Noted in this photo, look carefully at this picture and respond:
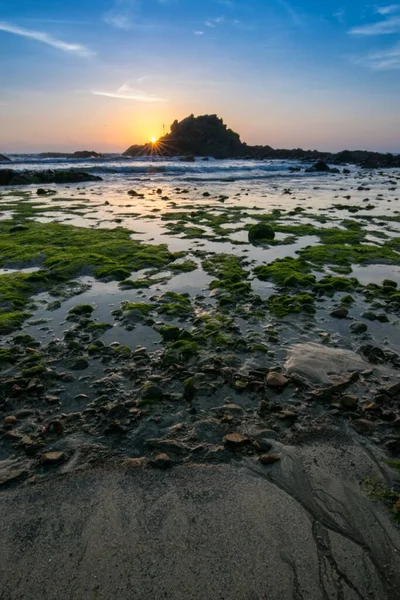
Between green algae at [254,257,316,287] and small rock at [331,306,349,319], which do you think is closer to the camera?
small rock at [331,306,349,319]

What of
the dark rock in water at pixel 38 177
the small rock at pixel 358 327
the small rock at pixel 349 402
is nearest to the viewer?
the small rock at pixel 349 402

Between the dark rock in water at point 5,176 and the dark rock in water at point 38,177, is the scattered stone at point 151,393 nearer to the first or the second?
the dark rock in water at point 38,177

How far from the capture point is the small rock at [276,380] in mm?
5746

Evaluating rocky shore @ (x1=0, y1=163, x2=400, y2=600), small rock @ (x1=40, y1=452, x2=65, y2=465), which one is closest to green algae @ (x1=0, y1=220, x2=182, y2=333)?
rocky shore @ (x1=0, y1=163, x2=400, y2=600)

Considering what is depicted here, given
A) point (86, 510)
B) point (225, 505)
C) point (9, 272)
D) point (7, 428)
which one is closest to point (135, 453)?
point (86, 510)

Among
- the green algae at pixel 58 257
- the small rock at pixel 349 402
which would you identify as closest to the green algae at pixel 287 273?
the green algae at pixel 58 257

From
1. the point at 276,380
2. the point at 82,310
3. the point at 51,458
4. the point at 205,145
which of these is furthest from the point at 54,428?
the point at 205,145

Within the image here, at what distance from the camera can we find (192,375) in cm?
605

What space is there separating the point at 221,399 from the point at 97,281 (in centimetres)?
641

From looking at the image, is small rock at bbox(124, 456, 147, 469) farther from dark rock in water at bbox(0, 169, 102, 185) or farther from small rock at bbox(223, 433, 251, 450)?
dark rock in water at bbox(0, 169, 102, 185)

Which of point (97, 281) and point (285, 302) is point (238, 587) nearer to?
point (285, 302)

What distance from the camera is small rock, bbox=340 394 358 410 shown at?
5289 millimetres

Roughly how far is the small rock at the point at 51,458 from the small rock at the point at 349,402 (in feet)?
11.9

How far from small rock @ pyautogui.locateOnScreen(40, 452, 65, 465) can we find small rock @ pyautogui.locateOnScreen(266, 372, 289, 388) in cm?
297
